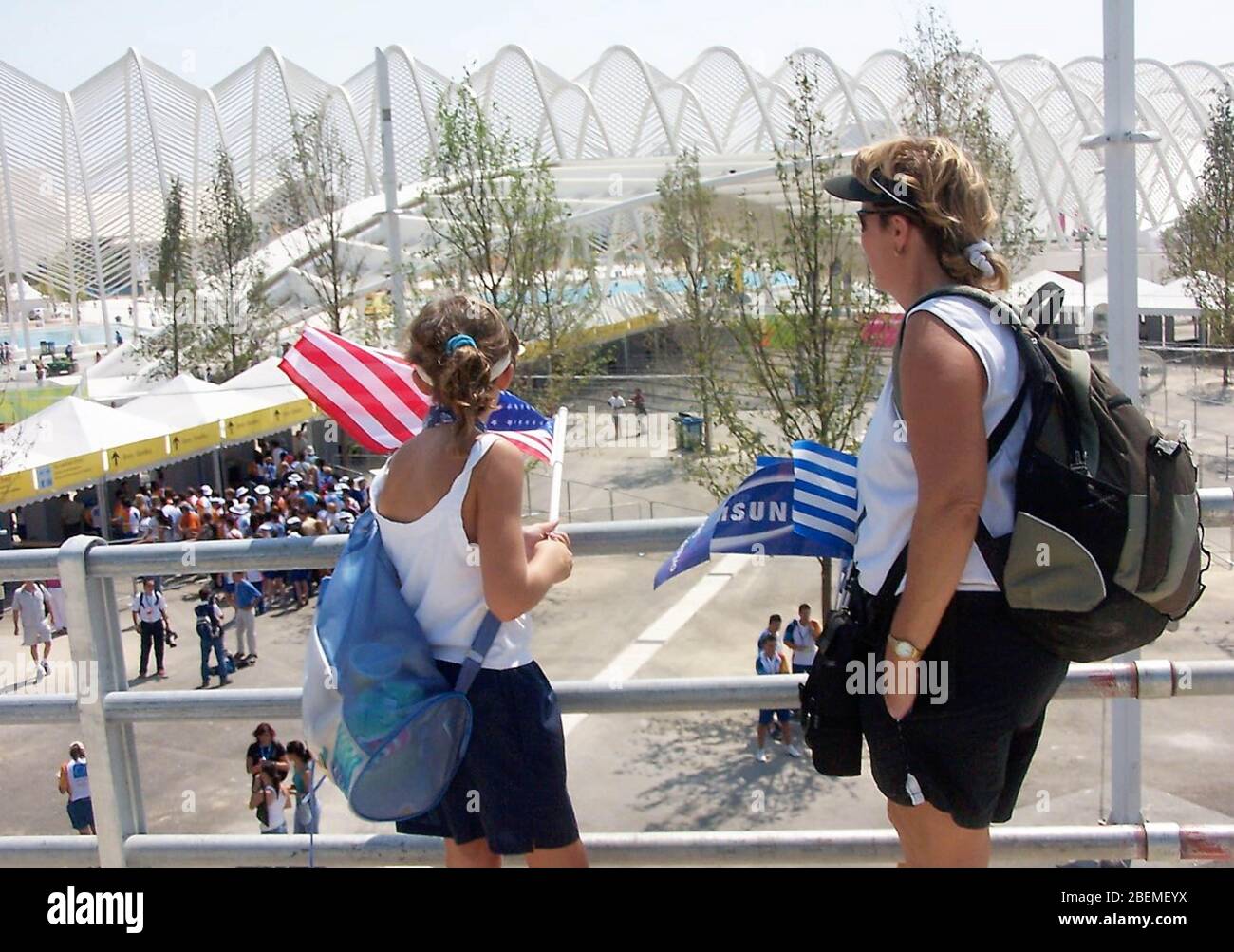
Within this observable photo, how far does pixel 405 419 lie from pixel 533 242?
18.3 m

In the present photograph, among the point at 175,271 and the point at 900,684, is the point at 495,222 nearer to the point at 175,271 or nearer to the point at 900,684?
the point at 175,271

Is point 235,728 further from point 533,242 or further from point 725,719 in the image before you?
point 533,242

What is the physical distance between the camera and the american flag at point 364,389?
→ 2928mm

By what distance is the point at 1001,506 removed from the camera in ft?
6.49

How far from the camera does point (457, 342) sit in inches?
91.0

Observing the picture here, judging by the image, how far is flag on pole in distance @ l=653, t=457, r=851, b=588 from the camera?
94.0 inches

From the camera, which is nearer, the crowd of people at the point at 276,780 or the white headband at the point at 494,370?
the white headband at the point at 494,370

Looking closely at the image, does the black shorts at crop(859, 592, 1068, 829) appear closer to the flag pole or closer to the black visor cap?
the black visor cap

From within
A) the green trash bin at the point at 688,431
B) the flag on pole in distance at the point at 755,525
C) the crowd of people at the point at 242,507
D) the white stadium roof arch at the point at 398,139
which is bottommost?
the crowd of people at the point at 242,507

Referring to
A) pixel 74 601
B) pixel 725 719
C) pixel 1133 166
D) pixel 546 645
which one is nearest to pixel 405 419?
pixel 74 601

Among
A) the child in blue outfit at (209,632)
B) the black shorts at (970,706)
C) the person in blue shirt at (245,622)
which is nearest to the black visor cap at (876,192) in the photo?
the black shorts at (970,706)

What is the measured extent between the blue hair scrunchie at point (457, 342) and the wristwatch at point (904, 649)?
3.22ft

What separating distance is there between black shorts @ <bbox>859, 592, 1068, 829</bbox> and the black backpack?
2.2 inches

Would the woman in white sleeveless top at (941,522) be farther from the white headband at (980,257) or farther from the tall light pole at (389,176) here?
→ the tall light pole at (389,176)
